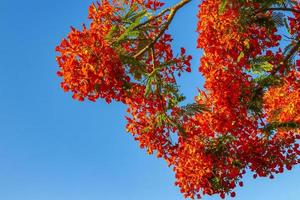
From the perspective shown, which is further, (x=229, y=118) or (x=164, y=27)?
(x=229, y=118)

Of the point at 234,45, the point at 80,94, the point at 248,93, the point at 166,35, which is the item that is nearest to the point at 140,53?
the point at 166,35

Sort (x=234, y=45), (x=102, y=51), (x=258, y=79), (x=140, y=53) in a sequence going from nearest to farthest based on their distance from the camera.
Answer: (x=102, y=51), (x=140, y=53), (x=234, y=45), (x=258, y=79)

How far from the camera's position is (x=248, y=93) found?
1609 centimetres

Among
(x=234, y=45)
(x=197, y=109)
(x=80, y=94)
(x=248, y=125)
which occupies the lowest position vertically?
(x=80, y=94)

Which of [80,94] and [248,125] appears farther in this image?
[248,125]

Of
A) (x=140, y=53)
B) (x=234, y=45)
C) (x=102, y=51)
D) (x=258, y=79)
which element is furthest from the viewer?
(x=258, y=79)

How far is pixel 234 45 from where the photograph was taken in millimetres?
15172

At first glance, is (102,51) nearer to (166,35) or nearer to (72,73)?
(72,73)

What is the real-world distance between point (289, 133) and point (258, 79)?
7.09 ft

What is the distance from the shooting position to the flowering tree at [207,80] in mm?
12875

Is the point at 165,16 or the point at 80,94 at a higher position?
the point at 165,16

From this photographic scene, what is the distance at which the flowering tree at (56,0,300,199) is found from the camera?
12.9m

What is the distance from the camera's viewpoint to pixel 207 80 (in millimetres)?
15555

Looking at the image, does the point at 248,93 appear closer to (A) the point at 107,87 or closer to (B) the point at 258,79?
(B) the point at 258,79
